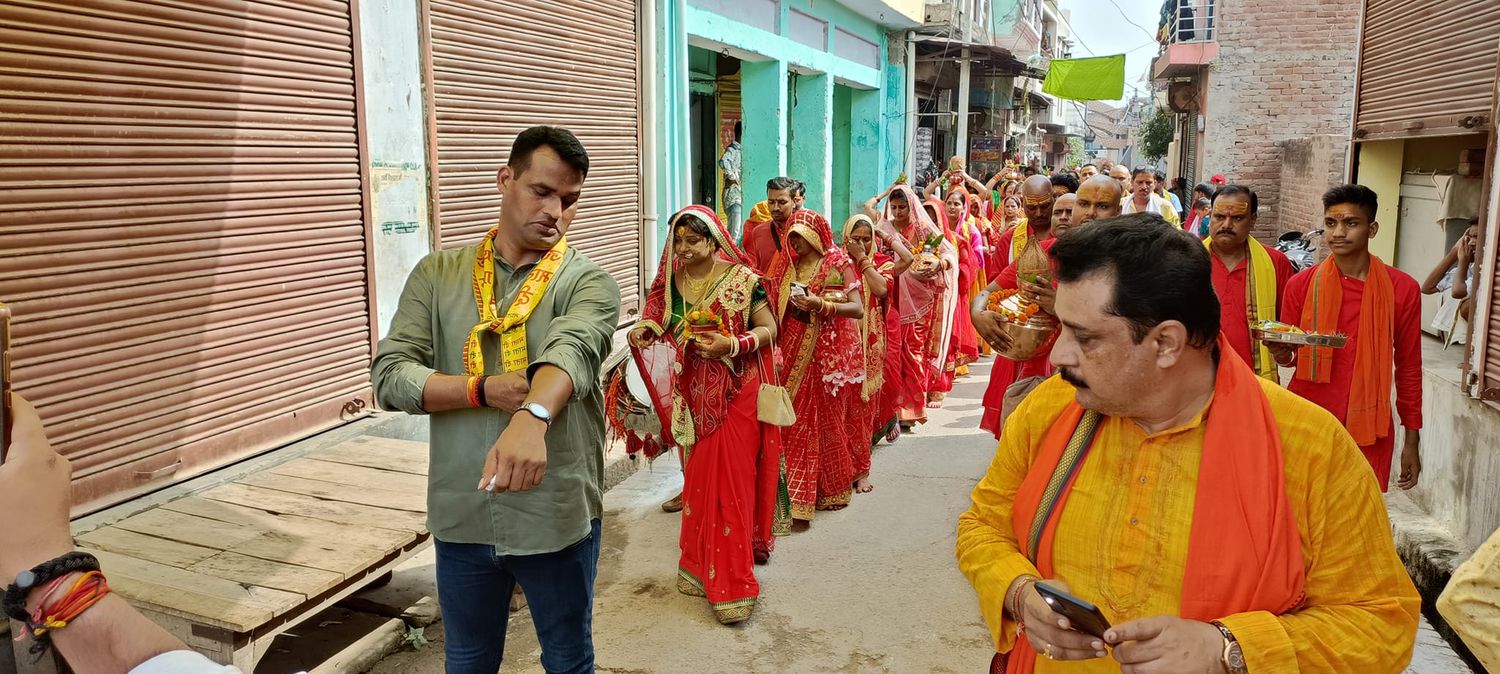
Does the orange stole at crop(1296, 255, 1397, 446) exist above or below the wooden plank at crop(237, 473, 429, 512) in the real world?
above

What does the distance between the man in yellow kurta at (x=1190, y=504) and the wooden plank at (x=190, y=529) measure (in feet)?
9.25

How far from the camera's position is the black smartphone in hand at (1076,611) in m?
1.54

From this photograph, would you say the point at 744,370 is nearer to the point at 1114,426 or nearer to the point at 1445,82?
the point at 1114,426

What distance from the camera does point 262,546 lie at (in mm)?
3406

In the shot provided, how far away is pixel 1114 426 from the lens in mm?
1784

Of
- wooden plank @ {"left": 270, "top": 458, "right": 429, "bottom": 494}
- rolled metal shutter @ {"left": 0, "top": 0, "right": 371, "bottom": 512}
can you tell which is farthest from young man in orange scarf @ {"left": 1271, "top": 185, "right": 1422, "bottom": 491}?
rolled metal shutter @ {"left": 0, "top": 0, "right": 371, "bottom": 512}

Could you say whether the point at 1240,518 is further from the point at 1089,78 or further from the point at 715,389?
the point at 1089,78

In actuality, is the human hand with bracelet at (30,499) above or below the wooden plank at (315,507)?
above

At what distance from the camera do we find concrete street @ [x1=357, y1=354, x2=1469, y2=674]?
3961 mm

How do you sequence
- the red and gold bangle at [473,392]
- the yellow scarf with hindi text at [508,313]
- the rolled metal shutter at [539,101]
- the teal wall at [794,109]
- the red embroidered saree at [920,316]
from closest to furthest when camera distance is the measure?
the red and gold bangle at [473,392] → the yellow scarf with hindi text at [508,313] → the rolled metal shutter at [539,101] → the red embroidered saree at [920,316] → the teal wall at [794,109]

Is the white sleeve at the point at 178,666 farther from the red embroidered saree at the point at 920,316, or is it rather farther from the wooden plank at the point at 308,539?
the red embroidered saree at the point at 920,316

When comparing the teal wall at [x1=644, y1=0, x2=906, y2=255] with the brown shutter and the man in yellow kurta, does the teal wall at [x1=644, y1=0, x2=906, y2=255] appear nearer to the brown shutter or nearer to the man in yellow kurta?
the brown shutter

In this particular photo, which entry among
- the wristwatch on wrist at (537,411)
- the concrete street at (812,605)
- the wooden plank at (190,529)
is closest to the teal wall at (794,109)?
the concrete street at (812,605)

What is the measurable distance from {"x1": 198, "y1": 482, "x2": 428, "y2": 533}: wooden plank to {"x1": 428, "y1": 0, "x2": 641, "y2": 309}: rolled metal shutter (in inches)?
86.5
